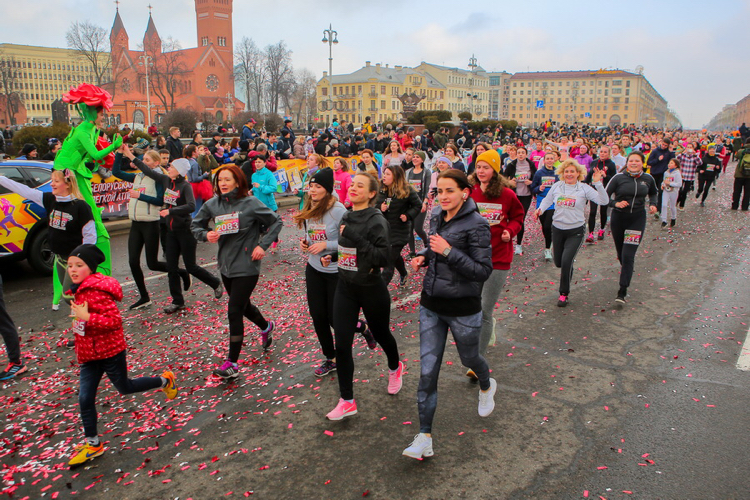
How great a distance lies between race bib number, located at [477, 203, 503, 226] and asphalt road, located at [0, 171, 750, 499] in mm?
1413

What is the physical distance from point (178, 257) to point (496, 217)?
13.5 ft

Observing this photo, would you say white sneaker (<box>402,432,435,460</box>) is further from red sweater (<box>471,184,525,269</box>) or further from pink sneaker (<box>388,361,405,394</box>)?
red sweater (<box>471,184,525,269</box>)

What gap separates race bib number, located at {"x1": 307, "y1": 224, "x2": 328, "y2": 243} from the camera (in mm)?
4691

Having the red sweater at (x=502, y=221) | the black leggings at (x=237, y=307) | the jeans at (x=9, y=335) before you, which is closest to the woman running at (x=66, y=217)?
the jeans at (x=9, y=335)

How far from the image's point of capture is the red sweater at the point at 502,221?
493cm

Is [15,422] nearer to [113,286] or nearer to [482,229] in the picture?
[113,286]

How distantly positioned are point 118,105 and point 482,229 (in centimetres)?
10230

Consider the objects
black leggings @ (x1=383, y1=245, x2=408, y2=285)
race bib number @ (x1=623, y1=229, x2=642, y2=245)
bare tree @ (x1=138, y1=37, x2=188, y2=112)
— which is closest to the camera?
black leggings @ (x1=383, y1=245, x2=408, y2=285)

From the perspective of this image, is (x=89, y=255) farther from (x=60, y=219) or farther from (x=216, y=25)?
(x=216, y=25)

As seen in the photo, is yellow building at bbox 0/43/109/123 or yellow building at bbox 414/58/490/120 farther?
yellow building at bbox 414/58/490/120

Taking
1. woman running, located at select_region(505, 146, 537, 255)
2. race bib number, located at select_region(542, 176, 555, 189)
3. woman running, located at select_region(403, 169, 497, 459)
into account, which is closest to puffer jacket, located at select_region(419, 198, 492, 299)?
woman running, located at select_region(403, 169, 497, 459)

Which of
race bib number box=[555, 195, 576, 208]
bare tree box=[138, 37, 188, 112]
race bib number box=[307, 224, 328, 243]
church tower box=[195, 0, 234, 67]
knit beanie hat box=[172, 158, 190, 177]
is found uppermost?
church tower box=[195, 0, 234, 67]

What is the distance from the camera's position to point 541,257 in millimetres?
9914

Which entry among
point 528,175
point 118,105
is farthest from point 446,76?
point 528,175
